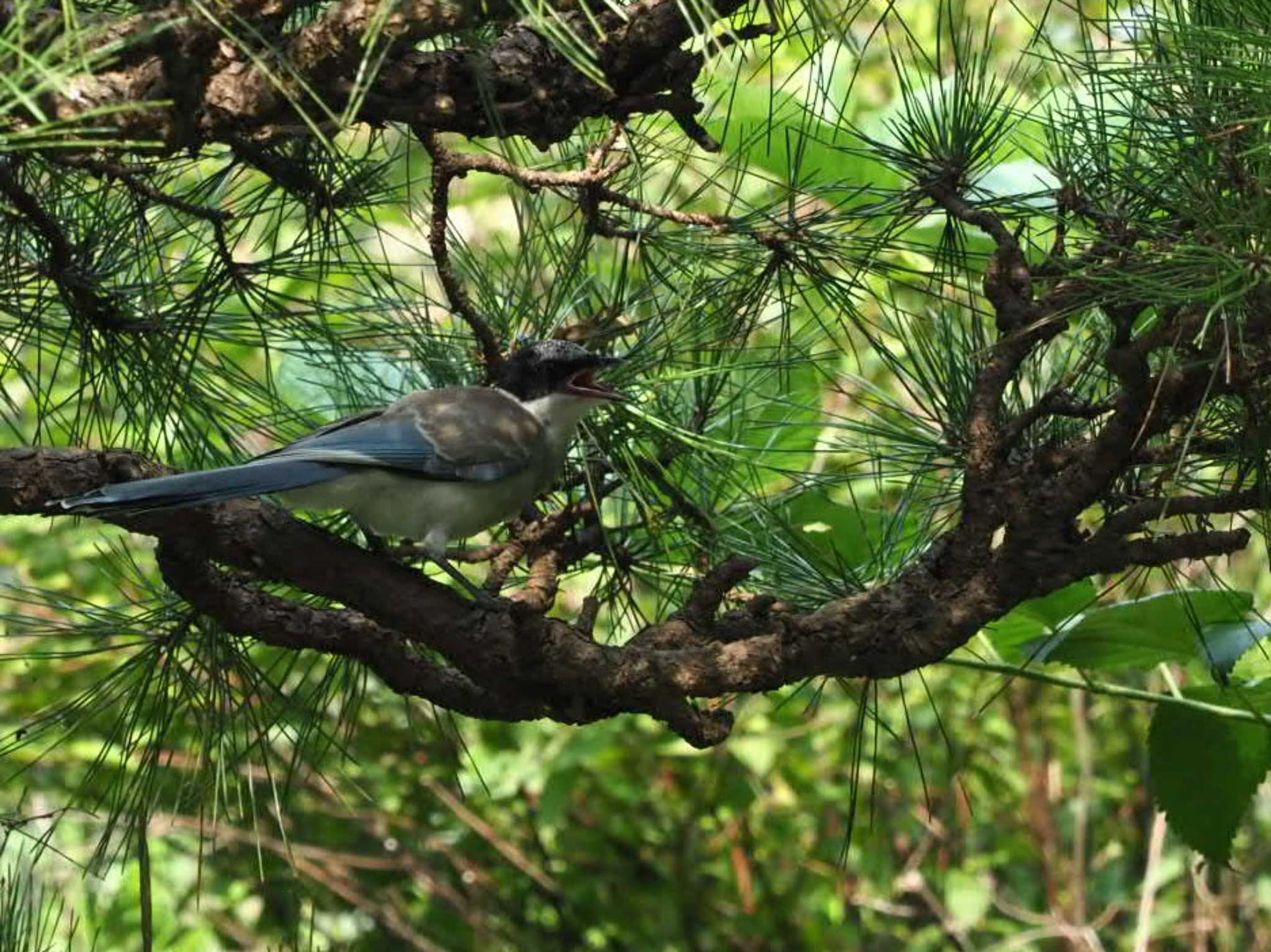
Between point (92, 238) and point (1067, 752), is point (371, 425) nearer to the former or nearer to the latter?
point (92, 238)

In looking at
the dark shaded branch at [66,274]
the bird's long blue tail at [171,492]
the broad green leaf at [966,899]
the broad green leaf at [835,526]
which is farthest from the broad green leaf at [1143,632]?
the broad green leaf at [966,899]

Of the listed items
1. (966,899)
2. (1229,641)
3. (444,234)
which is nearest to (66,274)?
(444,234)

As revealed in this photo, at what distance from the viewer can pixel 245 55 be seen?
108cm

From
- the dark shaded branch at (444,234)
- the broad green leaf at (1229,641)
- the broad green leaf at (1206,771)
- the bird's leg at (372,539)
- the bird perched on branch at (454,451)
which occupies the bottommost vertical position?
the broad green leaf at (1206,771)

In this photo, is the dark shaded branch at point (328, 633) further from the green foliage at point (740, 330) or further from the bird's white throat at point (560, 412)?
the bird's white throat at point (560, 412)

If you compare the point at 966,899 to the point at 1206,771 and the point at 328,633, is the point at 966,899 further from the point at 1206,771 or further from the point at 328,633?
the point at 328,633

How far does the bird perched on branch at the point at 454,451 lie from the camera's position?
1.67 metres

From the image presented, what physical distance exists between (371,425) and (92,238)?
350mm

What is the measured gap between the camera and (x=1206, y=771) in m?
1.66

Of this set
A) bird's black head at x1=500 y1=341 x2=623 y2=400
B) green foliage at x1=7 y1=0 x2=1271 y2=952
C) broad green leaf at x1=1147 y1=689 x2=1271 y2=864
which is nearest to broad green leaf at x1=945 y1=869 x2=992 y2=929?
green foliage at x1=7 y1=0 x2=1271 y2=952

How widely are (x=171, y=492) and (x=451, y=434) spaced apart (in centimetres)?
53

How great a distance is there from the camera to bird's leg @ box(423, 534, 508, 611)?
139cm

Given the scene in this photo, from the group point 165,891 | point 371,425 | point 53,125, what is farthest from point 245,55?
point 165,891

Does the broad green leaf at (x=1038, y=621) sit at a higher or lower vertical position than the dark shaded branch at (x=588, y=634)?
higher
